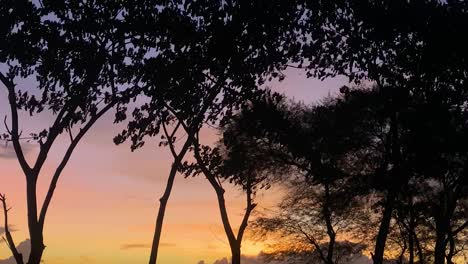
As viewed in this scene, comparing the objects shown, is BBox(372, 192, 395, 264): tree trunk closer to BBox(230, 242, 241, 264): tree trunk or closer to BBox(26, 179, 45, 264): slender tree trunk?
BBox(230, 242, 241, 264): tree trunk

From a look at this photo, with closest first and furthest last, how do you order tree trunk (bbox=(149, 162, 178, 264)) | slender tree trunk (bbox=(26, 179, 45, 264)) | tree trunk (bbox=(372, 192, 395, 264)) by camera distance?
slender tree trunk (bbox=(26, 179, 45, 264)) → tree trunk (bbox=(149, 162, 178, 264)) → tree trunk (bbox=(372, 192, 395, 264))

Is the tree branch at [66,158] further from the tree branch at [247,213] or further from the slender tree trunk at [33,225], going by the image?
the tree branch at [247,213]

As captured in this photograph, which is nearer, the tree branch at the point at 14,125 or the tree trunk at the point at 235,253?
the tree branch at the point at 14,125

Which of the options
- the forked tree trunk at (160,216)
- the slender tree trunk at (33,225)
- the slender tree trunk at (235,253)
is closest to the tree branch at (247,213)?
the slender tree trunk at (235,253)

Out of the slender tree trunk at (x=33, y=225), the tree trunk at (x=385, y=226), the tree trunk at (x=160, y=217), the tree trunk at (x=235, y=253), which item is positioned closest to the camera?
the slender tree trunk at (x=33, y=225)

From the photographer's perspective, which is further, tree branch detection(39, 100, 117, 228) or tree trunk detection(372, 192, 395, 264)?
tree trunk detection(372, 192, 395, 264)

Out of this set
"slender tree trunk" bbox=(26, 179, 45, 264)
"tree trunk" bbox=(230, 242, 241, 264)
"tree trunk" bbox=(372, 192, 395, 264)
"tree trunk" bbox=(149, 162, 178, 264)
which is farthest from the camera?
"tree trunk" bbox=(230, 242, 241, 264)

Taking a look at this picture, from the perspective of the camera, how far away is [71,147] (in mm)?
21422

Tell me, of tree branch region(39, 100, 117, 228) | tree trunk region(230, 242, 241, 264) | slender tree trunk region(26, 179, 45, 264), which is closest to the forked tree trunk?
tree branch region(39, 100, 117, 228)

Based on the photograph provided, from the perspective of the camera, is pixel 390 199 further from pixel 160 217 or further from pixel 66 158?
pixel 66 158

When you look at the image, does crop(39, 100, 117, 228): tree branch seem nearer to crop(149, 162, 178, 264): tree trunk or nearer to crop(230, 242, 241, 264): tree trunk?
crop(149, 162, 178, 264): tree trunk

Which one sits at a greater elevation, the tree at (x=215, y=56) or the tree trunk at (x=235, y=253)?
the tree at (x=215, y=56)

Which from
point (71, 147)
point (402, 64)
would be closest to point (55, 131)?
point (71, 147)

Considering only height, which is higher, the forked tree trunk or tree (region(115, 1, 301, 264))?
tree (region(115, 1, 301, 264))
